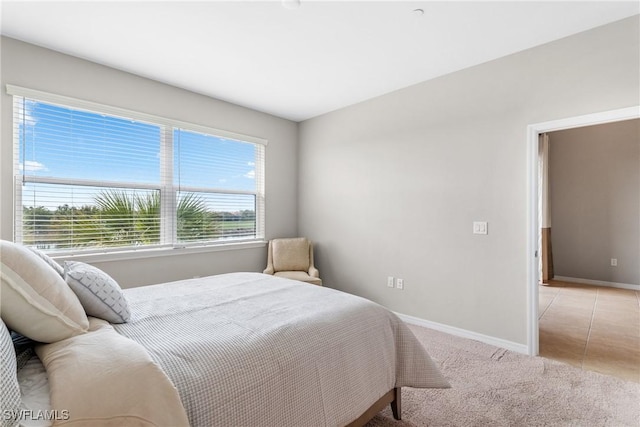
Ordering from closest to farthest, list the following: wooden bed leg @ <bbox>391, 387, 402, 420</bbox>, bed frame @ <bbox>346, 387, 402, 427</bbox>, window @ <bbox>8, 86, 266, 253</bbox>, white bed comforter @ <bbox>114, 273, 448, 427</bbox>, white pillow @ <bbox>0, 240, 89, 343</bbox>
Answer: white pillow @ <bbox>0, 240, 89, 343</bbox>
white bed comforter @ <bbox>114, 273, 448, 427</bbox>
bed frame @ <bbox>346, 387, 402, 427</bbox>
wooden bed leg @ <bbox>391, 387, 402, 420</bbox>
window @ <bbox>8, 86, 266, 253</bbox>

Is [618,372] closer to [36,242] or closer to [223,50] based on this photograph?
[223,50]

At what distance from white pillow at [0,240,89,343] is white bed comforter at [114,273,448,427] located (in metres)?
0.29

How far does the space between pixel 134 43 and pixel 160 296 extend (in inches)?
81.9

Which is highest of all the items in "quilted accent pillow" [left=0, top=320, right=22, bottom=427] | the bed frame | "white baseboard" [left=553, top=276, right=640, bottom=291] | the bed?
"quilted accent pillow" [left=0, top=320, right=22, bottom=427]

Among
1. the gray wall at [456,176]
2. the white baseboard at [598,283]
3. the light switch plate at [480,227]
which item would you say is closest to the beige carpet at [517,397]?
the gray wall at [456,176]

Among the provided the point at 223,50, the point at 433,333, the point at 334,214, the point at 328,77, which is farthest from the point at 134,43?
the point at 433,333

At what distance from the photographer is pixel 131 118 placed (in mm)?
3090

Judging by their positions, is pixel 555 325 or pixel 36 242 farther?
pixel 555 325

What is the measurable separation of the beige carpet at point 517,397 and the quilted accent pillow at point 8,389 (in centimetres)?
161

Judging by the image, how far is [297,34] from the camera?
2.42 metres

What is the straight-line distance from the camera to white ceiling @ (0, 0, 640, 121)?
212 centimetres

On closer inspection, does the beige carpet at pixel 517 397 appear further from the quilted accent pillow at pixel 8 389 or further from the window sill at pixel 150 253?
the window sill at pixel 150 253

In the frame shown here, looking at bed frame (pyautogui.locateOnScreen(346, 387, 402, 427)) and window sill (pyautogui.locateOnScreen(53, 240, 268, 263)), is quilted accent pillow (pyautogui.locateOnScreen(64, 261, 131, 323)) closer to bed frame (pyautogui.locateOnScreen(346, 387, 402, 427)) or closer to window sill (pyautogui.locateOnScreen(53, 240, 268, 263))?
bed frame (pyautogui.locateOnScreen(346, 387, 402, 427))

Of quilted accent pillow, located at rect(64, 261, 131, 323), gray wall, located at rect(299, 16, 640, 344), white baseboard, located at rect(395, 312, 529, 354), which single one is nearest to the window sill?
gray wall, located at rect(299, 16, 640, 344)
